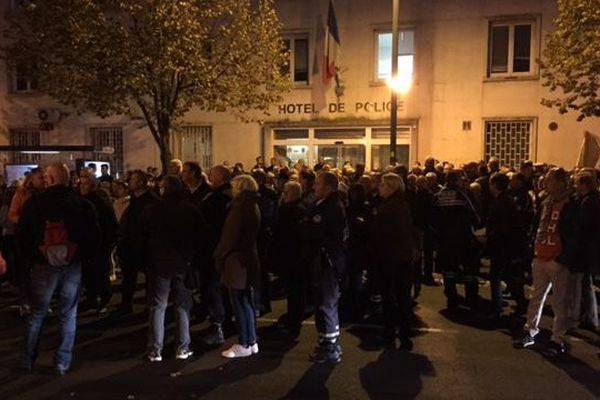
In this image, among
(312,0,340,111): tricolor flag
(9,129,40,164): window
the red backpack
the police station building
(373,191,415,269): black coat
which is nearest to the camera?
the red backpack

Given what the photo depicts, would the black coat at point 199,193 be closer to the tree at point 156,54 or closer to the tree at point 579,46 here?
the tree at point 156,54

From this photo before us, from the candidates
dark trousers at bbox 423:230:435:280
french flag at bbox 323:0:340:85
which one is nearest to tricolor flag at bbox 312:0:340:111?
french flag at bbox 323:0:340:85

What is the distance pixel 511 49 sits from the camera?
18.2 metres

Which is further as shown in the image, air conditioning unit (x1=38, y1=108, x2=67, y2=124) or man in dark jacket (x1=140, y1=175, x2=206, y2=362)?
air conditioning unit (x1=38, y1=108, x2=67, y2=124)

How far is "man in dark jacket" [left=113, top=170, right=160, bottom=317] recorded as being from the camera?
7836mm

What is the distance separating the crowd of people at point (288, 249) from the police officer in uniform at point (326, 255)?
0.01m

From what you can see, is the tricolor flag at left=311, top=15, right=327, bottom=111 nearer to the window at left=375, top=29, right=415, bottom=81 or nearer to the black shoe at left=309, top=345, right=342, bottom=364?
the window at left=375, top=29, right=415, bottom=81

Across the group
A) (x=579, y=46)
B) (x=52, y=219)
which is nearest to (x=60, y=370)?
(x=52, y=219)

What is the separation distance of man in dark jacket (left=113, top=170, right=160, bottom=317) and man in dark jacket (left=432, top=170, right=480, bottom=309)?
3.75 meters

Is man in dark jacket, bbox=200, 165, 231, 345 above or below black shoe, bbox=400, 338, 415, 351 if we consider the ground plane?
above

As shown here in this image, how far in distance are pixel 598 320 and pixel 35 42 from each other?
14465 mm

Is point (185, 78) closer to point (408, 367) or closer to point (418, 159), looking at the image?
point (418, 159)

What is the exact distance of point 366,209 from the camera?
8492 millimetres

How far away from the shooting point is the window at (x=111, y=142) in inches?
841
